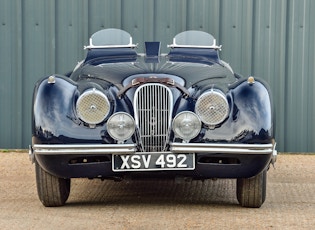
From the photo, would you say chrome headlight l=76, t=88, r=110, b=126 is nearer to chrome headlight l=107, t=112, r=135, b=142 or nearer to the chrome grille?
chrome headlight l=107, t=112, r=135, b=142

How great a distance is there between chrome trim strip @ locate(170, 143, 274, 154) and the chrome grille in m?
0.14

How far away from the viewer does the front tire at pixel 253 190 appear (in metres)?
7.63

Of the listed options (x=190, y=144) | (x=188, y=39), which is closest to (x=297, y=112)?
(x=188, y=39)

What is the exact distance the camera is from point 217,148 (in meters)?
7.33

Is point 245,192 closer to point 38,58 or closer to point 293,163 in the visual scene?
point 293,163

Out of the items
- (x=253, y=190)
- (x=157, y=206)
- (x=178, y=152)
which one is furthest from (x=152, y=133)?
(x=253, y=190)

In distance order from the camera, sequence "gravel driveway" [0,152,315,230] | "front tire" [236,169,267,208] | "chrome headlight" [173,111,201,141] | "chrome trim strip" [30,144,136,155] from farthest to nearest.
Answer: "front tire" [236,169,267,208] < "chrome headlight" [173,111,201,141] < "chrome trim strip" [30,144,136,155] < "gravel driveway" [0,152,315,230]

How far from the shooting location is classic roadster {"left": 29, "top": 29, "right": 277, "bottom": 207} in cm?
733

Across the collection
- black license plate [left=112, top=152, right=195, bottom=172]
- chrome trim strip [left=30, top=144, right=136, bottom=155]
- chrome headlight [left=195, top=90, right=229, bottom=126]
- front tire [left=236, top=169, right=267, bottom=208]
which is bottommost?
front tire [left=236, top=169, right=267, bottom=208]

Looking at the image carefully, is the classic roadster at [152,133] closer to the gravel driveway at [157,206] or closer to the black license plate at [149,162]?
the black license plate at [149,162]

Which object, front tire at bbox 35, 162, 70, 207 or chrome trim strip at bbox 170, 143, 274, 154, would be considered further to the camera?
front tire at bbox 35, 162, 70, 207

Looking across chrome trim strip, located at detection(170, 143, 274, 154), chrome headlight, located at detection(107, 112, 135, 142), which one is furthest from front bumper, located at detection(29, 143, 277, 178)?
chrome headlight, located at detection(107, 112, 135, 142)

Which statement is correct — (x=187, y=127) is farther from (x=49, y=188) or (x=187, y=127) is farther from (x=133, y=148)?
(x=49, y=188)

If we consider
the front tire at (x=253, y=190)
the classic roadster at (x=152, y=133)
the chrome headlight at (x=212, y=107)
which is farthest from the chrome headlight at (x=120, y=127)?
the front tire at (x=253, y=190)
